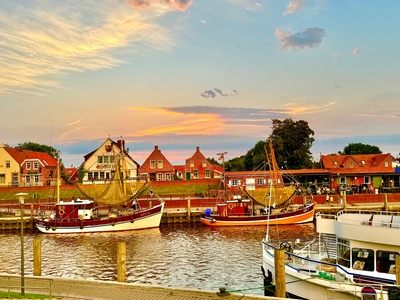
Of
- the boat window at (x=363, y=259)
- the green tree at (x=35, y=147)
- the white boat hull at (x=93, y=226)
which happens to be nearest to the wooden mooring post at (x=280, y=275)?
the boat window at (x=363, y=259)

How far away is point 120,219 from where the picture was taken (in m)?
56.5

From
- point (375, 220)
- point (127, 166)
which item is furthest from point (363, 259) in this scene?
point (127, 166)

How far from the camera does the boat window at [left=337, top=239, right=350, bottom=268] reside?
21875mm

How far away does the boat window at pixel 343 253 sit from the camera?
21.9 metres

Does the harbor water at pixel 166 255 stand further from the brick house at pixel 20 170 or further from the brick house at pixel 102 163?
the brick house at pixel 20 170

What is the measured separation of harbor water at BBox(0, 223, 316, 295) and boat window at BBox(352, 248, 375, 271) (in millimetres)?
4755

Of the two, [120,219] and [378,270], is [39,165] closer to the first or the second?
[120,219]

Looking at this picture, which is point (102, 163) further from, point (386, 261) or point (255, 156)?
point (386, 261)

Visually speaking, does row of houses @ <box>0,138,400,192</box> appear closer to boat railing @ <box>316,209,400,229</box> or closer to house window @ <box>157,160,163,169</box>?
house window @ <box>157,160,163,169</box>

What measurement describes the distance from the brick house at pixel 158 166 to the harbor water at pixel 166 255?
41257mm

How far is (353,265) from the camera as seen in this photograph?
70.0ft

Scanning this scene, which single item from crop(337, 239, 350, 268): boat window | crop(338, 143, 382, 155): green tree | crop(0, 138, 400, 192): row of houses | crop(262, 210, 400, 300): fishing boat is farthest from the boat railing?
crop(338, 143, 382, 155): green tree

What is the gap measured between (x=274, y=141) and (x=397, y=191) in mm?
35782

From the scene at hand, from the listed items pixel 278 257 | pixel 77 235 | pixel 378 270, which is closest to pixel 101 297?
pixel 278 257
